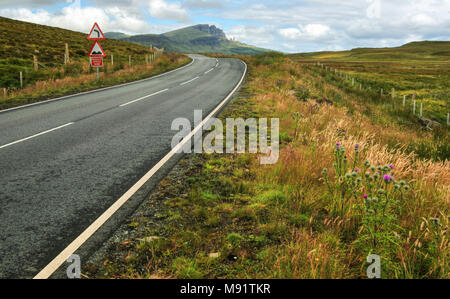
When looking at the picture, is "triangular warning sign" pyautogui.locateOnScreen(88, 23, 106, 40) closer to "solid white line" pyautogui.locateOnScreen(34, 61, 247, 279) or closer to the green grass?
"solid white line" pyautogui.locateOnScreen(34, 61, 247, 279)

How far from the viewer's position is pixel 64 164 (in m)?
5.52

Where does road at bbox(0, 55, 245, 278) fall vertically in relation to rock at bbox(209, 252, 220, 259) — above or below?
above

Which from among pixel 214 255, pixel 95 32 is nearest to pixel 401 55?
pixel 95 32

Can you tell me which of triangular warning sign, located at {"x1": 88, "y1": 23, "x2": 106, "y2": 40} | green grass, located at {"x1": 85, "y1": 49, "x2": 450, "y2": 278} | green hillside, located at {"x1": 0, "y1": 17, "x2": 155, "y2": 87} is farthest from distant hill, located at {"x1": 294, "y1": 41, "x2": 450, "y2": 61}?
green grass, located at {"x1": 85, "y1": 49, "x2": 450, "y2": 278}

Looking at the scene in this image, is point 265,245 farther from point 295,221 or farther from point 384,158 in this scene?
point 384,158

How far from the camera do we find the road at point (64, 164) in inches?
131

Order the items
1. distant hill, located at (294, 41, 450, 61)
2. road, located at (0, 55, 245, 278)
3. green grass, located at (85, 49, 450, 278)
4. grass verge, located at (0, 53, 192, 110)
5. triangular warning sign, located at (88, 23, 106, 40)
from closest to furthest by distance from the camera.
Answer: green grass, located at (85, 49, 450, 278)
road, located at (0, 55, 245, 278)
grass verge, located at (0, 53, 192, 110)
triangular warning sign, located at (88, 23, 106, 40)
distant hill, located at (294, 41, 450, 61)

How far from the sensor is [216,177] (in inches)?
201

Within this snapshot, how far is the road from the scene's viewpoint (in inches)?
131

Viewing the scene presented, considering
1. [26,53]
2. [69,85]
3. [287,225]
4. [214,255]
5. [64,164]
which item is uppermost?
[26,53]

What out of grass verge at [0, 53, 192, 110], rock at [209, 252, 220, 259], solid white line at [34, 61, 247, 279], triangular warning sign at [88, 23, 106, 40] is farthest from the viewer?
triangular warning sign at [88, 23, 106, 40]

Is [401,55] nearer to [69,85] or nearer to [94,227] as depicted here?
[69,85]

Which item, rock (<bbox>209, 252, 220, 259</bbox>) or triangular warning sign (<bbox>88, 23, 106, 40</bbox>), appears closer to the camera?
rock (<bbox>209, 252, 220, 259</bbox>)
